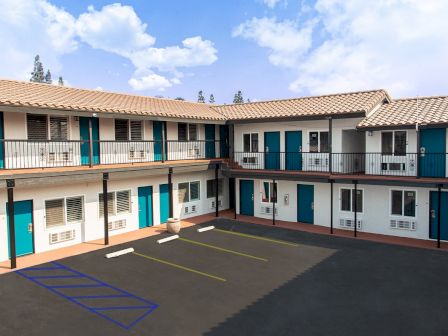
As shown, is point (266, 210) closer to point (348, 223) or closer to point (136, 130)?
point (348, 223)

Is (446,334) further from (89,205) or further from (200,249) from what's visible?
(89,205)

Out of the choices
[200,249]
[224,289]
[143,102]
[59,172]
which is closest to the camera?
[224,289]

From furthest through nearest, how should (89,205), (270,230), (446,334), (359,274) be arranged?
(270,230) < (89,205) < (359,274) < (446,334)

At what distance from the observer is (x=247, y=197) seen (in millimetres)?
23203

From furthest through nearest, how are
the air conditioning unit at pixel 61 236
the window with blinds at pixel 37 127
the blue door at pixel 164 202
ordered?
the blue door at pixel 164 202 → the air conditioning unit at pixel 61 236 → the window with blinds at pixel 37 127

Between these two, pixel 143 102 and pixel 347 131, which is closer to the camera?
pixel 347 131

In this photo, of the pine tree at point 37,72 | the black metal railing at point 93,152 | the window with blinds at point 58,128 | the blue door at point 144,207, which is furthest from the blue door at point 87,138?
the pine tree at point 37,72

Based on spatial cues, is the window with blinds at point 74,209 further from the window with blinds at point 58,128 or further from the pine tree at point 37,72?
the pine tree at point 37,72

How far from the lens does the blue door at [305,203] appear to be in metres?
20.5

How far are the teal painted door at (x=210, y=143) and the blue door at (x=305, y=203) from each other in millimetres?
6337

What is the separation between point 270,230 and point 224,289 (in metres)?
8.00

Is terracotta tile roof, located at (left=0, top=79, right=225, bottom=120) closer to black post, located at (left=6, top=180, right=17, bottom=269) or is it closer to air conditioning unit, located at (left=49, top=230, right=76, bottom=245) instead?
black post, located at (left=6, top=180, right=17, bottom=269)

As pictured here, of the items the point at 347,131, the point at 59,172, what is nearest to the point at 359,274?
the point at 347,131

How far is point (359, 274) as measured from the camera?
510 inches
